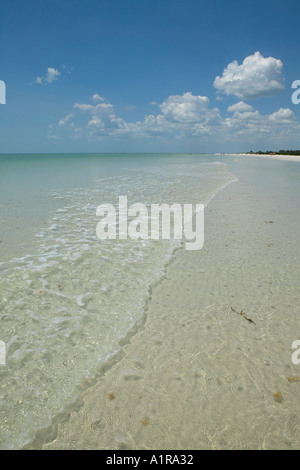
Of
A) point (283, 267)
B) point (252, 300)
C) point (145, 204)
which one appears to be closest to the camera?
point (252, 300)

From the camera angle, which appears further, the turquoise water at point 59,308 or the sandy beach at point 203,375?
the turquoise water at point 59,308

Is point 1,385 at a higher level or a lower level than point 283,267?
lower

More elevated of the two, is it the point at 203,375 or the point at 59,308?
the point at 59,308

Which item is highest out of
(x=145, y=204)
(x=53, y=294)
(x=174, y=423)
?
(x=145, y=204)

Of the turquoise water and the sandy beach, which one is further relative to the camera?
the turquoise water

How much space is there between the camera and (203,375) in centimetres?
257

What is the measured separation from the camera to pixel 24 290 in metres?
4.20

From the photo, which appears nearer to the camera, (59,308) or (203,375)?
→ (203,375)

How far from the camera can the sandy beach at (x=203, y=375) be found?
2037 millimetres

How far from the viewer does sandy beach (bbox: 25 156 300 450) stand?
2037mm

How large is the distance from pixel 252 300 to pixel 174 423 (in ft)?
7.45

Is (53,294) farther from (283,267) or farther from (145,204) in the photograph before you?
(145,204)

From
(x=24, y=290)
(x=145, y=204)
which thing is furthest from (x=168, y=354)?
(x=145, y=204)
